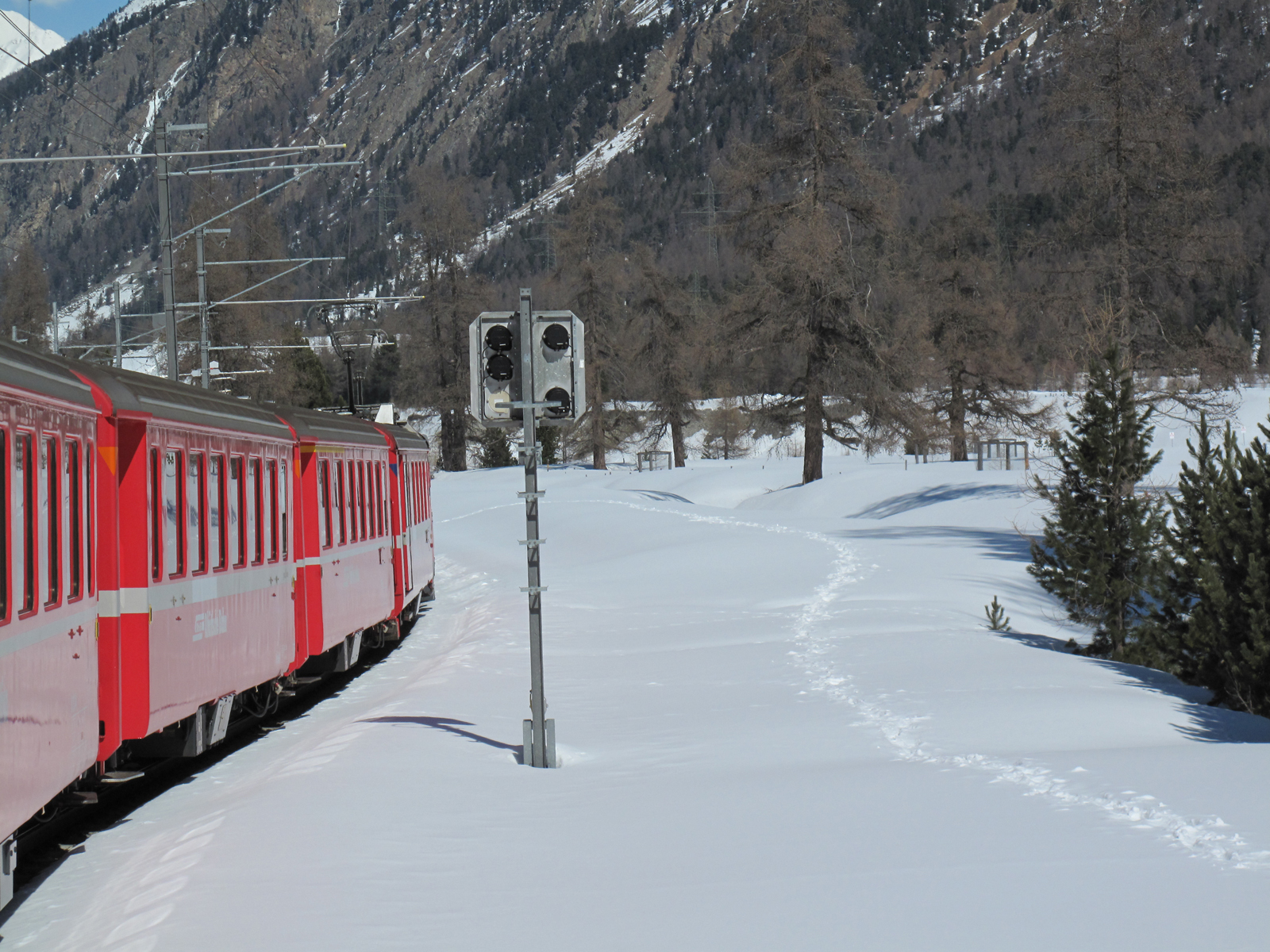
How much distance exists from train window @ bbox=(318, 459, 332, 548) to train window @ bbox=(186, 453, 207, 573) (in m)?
3.62

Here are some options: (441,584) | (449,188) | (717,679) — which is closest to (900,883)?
(717,679)

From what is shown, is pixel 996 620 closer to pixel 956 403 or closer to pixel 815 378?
pixel 815 378

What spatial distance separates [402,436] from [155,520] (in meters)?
11.3

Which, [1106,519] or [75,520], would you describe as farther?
[1106,519]

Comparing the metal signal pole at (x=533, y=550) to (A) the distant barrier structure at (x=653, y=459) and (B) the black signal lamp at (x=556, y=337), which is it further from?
(A) the distant barrier structure at (x=653, y=459)

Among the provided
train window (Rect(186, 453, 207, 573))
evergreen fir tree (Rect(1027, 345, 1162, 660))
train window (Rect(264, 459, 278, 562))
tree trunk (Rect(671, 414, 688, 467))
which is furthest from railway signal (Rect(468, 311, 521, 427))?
tree trunk (Rect(671, 414, 688, 467))

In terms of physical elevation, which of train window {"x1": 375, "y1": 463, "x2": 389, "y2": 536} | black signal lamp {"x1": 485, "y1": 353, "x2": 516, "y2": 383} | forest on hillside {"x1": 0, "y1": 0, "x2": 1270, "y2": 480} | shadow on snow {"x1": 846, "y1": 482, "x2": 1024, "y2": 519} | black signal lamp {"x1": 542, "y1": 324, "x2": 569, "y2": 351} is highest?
forest on hillside {"x1": 0, "y1": 0, "x2": 1270, "y2": 480}

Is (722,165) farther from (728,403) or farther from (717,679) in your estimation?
(728,403)

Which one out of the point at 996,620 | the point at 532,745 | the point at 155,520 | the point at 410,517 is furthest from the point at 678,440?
the point at 155,520

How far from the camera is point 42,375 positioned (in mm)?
7207

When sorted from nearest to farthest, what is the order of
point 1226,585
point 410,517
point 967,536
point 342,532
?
point 1226,585
point 342,532
point 410,517
point 967,536

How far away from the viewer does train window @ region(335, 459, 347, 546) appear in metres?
15.1

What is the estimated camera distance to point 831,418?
4500cm

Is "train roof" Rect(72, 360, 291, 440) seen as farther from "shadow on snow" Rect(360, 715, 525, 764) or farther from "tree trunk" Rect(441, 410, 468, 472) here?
"tree trunk" Rect(441, 410, 468, 472)
